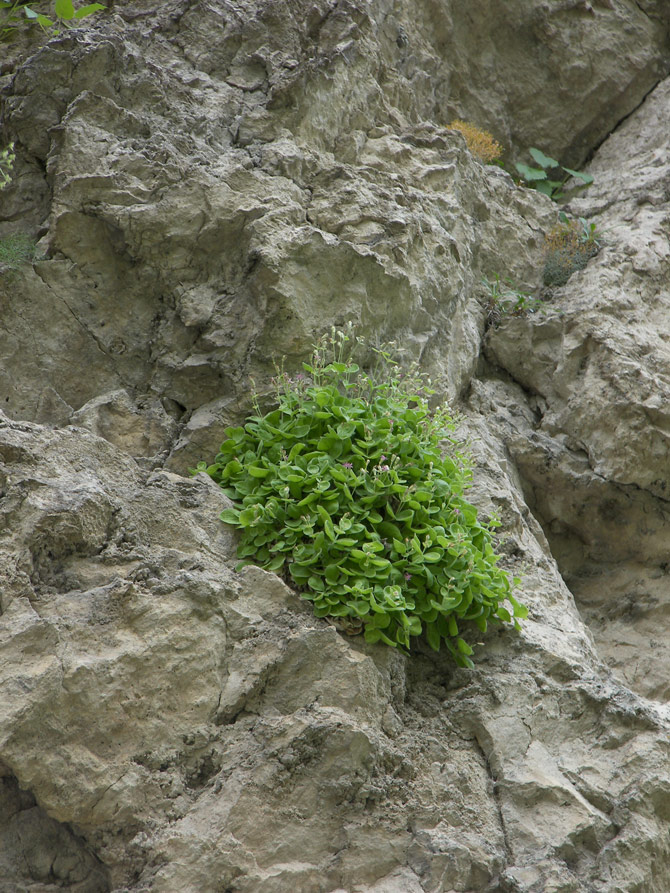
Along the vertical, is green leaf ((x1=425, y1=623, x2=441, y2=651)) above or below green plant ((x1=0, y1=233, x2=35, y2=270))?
above

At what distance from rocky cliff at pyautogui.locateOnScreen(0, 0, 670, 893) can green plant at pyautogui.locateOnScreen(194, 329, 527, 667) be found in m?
0.17

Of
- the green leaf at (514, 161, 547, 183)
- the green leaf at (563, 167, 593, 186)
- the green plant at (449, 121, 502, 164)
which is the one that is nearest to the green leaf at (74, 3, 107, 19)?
the green plant at (449, 121, 502, 164)

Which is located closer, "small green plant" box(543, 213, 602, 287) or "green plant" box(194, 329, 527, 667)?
"green plant" box(194, 329, 527, 667)

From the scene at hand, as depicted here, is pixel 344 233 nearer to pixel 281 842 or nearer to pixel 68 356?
pixel 68 356

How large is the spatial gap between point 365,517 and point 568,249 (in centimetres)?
420

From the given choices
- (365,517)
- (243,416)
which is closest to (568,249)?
(243,416)

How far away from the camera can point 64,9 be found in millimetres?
5199

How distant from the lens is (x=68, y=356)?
4.77 m

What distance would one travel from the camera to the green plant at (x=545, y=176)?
7910mm

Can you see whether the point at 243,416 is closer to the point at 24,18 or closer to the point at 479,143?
the point at 24,18

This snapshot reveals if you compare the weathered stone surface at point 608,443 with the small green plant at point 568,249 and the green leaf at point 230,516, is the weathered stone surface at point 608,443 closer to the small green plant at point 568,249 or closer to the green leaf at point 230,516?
the small green plant at point 568,249

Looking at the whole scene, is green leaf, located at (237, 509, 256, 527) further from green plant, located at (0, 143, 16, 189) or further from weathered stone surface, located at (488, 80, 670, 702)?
weathered stone surface, located at (488, 80, 670, 702)

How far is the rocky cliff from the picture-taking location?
312 cm

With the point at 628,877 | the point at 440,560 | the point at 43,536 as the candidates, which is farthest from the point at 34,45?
the point at 628,877
